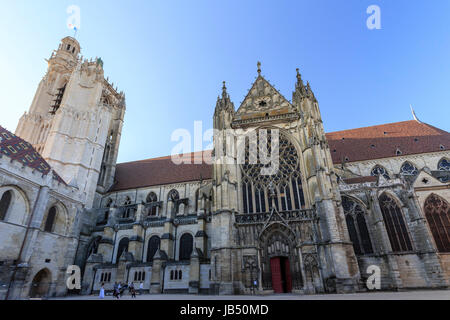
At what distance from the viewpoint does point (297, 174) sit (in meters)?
18.0

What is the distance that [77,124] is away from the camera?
92.5ft

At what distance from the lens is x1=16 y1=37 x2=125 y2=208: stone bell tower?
25953 millimetres

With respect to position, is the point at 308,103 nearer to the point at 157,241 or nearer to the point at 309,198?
the point at 309,198

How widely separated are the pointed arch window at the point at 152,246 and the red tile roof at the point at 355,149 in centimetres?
712

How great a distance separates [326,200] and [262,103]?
10792mm

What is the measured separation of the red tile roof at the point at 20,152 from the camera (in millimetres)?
16891

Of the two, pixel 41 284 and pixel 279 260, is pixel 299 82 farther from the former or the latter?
pixel 41 284

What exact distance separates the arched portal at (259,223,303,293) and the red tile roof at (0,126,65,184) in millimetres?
16990

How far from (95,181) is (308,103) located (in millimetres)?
23403

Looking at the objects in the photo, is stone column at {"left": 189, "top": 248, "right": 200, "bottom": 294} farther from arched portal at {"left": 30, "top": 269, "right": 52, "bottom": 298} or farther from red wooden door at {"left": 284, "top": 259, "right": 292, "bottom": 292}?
arched portal at {"left": 30, "top": 269, "right": 52, "bottom": 298}

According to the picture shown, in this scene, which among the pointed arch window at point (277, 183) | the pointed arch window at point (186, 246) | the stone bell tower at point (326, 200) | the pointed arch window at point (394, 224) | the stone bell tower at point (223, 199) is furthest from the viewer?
the pointed arch window at point (186, 246)

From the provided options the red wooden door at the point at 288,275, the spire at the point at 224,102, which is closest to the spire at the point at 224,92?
the spire at the point at 224,102

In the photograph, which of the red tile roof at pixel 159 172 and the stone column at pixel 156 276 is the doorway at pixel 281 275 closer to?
the stone column at pixel 156 276
